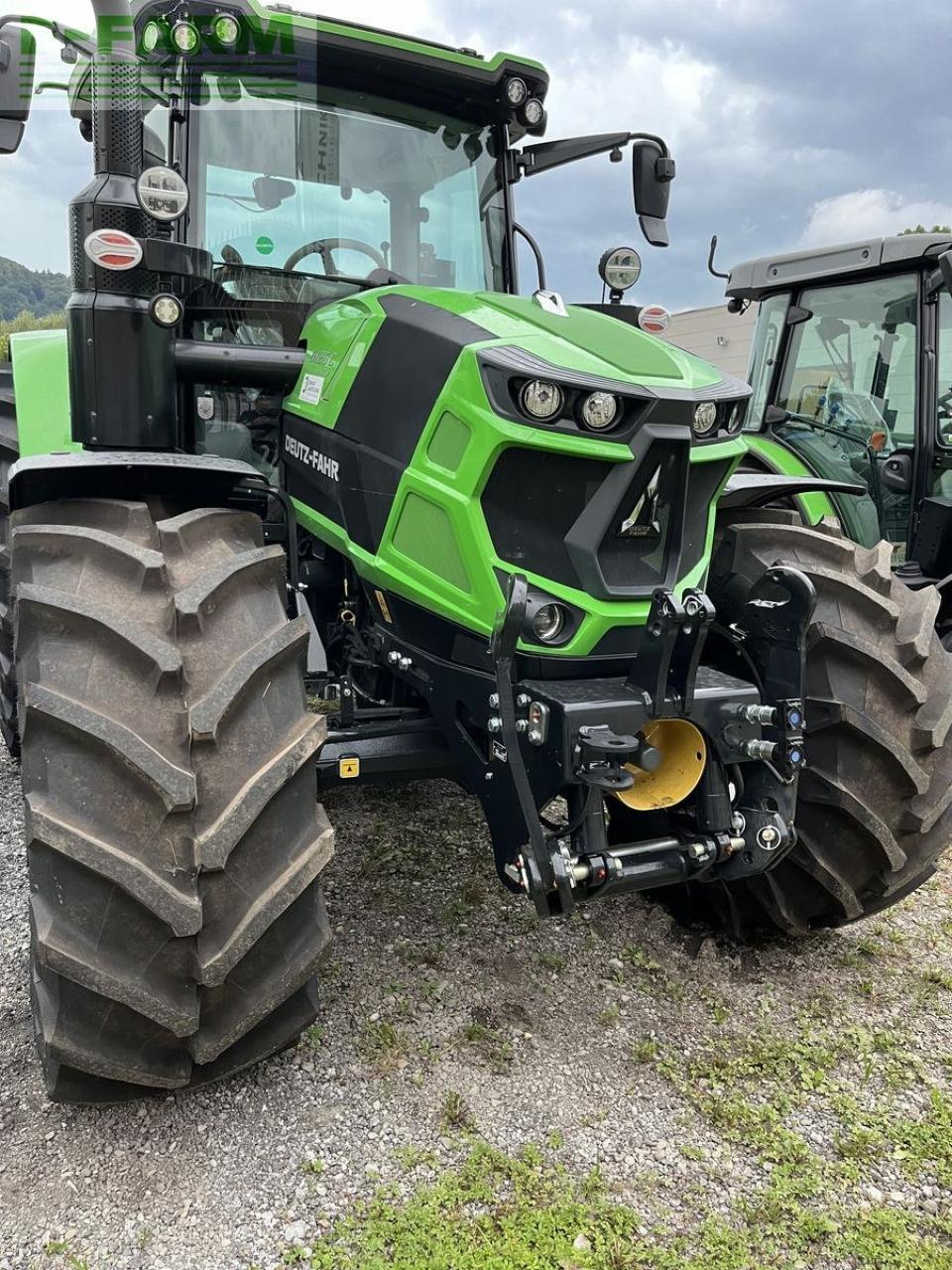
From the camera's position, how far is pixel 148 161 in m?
3.10

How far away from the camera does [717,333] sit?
15.9 meters

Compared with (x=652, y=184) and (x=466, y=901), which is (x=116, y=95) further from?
(x=466, y=901)

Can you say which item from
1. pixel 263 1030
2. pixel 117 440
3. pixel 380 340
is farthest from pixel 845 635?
pixel 117 440

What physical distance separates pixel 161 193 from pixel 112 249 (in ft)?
0.71

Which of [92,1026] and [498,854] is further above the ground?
[498,854]

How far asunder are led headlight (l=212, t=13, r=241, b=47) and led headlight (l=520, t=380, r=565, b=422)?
69.1 inches

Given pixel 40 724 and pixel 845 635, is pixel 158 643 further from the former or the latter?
pixel 845 635

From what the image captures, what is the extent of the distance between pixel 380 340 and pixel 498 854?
140 centimetres

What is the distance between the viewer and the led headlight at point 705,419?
2.52m

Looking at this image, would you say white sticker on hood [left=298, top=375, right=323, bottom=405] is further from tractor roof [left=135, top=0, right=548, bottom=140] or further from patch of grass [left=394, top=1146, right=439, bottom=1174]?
patch of grass [left=394, top=1146, right=439, bottom=1174]

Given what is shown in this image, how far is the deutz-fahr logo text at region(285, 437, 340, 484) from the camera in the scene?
2904 millimetres

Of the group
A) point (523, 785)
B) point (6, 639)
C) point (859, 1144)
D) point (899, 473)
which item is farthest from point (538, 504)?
point (899, 473)

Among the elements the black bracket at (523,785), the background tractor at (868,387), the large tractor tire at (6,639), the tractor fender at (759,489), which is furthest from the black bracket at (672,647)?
the background tractor at (868,387)

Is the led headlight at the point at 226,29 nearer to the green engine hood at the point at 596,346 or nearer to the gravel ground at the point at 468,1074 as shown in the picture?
the green engine hood at the point at 596,346
